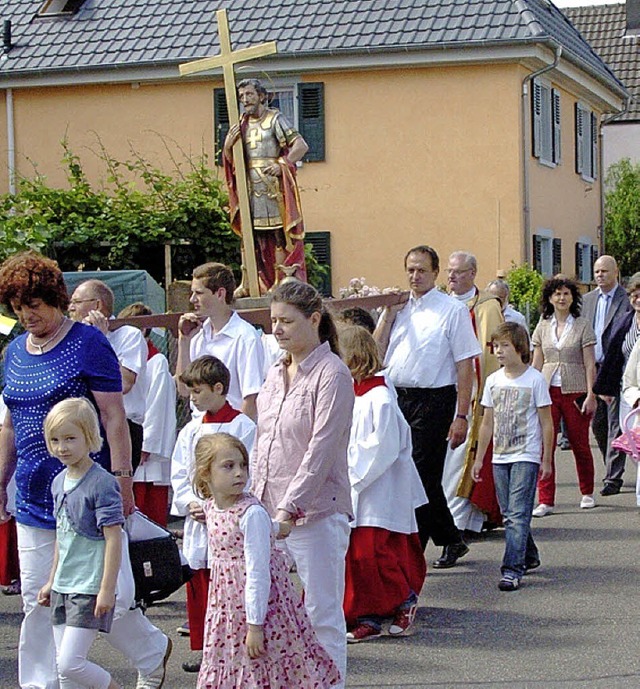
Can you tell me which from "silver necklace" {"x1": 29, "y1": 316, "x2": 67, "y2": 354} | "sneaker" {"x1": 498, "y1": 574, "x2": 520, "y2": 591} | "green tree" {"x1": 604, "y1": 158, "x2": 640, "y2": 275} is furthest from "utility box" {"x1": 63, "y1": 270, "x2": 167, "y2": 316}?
"green tree" {"x1": 604, "y1": 158, "x2": 640, "y2": 275}

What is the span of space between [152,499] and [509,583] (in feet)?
6.93

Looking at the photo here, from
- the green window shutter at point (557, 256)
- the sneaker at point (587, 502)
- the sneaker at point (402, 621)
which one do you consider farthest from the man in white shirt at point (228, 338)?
the green window shutter at point (557, 256)

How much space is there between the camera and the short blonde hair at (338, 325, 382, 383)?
24.4ft

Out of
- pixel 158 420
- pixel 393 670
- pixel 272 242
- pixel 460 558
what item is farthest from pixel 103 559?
pixel 272 242

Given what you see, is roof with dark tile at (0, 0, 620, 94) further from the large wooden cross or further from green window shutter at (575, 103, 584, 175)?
the large wooden cross

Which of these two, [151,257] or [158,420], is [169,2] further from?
[158,420]

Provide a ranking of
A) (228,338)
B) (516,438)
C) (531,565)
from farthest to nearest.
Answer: (531,565), (516,438), (228,338)

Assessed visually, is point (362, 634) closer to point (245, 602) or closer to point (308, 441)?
point (308, 441)

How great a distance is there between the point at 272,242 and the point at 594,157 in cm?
2139

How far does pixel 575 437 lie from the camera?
11.8m

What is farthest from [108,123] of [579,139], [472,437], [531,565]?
[531,565]

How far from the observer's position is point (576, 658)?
6.95 meters

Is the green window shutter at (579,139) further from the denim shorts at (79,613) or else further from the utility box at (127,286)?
the denim shorts at (79,613)

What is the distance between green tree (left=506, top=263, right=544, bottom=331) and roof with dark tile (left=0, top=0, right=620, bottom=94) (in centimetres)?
380
